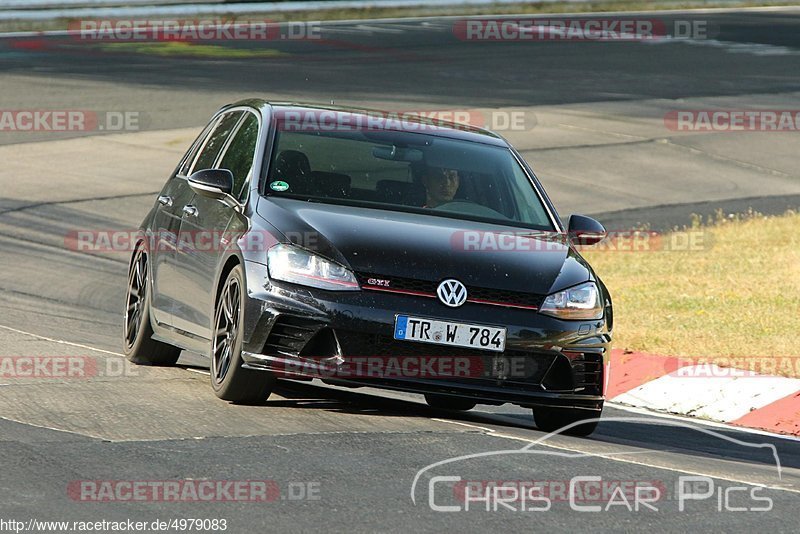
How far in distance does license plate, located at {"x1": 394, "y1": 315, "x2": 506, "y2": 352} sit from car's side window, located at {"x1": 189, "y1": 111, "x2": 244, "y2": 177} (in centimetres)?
252

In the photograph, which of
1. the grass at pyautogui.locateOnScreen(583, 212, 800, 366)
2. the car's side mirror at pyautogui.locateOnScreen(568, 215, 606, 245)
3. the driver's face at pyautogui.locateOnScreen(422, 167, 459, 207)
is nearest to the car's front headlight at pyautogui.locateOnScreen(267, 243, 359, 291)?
the driver's face at pyautogui.locateOnScreen(422, 167, 459, 207)

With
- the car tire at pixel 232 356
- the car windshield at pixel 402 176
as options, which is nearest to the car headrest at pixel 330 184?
the car windshield at pixel 402 176

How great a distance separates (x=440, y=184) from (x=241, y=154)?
3.87ft

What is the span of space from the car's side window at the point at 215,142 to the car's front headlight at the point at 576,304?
2656mm

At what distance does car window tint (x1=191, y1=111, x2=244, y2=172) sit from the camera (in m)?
9.91

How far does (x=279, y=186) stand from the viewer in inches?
347

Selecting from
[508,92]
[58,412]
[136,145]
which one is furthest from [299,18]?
[58,412]

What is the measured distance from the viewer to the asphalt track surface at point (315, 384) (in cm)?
636

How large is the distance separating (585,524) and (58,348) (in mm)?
5201

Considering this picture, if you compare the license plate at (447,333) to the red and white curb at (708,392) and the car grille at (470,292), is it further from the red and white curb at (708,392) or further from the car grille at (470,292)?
the red and white curb at (708,392)

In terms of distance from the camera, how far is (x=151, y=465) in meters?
6.63

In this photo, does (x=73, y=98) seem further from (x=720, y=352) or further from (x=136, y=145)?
(x=720, y=352)

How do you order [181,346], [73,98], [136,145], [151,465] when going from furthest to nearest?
[73,98], [136,145], [181,346], [151,465]

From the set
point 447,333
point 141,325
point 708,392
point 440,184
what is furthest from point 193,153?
point 708,392
